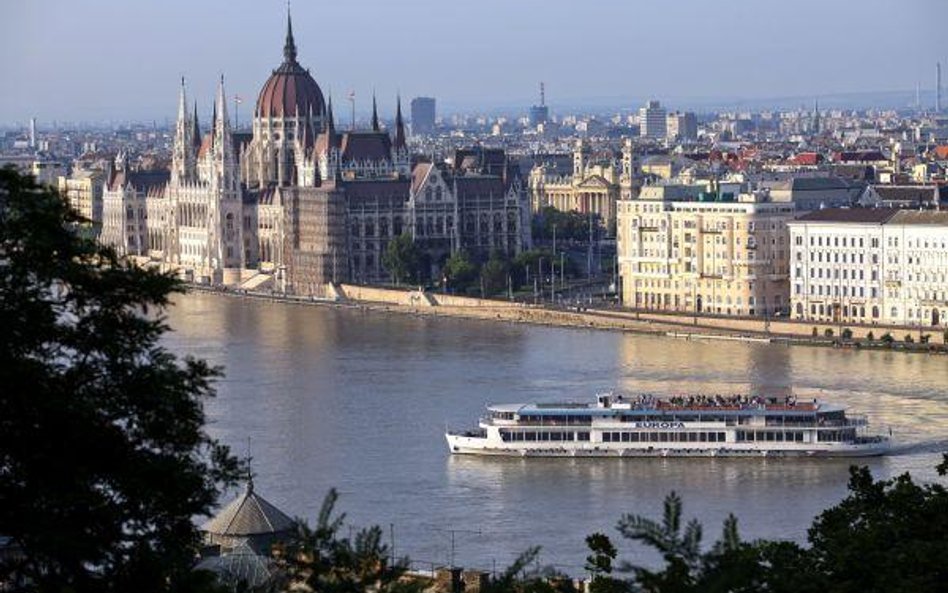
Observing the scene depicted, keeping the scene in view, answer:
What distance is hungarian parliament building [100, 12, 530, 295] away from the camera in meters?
47.7

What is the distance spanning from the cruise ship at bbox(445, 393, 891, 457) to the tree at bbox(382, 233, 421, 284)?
21.6 metres

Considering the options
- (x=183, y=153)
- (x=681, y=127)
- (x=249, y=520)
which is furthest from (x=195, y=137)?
(x=681, y=127)

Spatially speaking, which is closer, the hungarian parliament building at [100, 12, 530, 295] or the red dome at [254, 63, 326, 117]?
the hungarian parliament building at [100, 12, 530, 295]

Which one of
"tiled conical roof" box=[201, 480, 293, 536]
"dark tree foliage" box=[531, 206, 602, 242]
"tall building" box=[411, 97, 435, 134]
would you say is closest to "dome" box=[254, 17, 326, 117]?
"dark tree foliage" box=[531, 206, 602, 242]

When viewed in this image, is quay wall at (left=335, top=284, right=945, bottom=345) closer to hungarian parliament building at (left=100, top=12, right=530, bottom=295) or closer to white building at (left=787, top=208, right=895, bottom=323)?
white building at (left=787, top=208, right=895, bottom=323)

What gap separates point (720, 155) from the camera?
6606 centimetres

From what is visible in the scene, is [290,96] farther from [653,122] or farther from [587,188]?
[653,122]

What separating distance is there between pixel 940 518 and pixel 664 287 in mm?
30455

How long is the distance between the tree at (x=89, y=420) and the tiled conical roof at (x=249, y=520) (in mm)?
6163

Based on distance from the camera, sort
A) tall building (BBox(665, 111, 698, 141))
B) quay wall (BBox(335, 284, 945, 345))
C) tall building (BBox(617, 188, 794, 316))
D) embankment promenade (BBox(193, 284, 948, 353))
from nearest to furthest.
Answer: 1. embankment promenade (BBox(193, 284, 948, 353))
2. quay wall (BBox(335, 284, 945, 345))
3. tall building (BBox(617, 188, 794, 316))
4. tall building (BBox(665, 111, 698, 141))

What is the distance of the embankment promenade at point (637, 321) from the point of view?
34.5 metres

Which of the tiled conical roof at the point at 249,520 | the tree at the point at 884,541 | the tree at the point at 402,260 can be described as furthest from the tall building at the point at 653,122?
the tree at the point at 884,541

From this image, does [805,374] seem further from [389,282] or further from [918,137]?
[918,137]

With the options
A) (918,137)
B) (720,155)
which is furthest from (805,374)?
(918,137)
